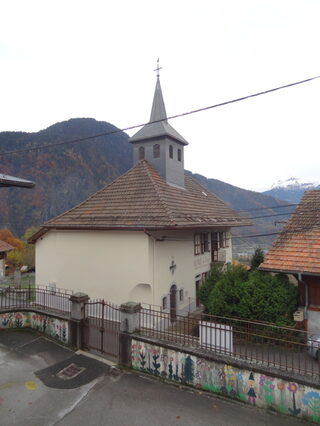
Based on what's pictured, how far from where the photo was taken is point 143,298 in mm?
12109

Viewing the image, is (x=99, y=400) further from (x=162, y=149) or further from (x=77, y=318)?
(x=162, y=149)

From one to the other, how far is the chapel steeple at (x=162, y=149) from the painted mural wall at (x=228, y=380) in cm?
1057

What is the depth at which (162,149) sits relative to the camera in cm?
1656

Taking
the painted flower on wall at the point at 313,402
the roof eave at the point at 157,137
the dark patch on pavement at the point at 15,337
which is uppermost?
the roof eave at the point at 157,137

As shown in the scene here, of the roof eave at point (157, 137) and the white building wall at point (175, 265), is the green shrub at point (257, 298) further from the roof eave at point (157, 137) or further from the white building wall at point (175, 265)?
the roof eave at point (157, 137)

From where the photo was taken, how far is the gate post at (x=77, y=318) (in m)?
8.93

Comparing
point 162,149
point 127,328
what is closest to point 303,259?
point 127,328

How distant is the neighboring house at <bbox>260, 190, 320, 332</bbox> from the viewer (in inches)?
377

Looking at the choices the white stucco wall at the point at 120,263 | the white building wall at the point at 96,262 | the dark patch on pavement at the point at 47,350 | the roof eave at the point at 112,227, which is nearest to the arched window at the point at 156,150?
the white stucco wall at the point at 120,263

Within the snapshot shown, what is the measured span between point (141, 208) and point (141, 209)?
Answer: 84mm

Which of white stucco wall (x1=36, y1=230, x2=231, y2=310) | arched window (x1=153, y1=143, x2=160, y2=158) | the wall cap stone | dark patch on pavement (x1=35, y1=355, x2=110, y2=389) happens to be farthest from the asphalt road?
arched window (x1=153, y1=143, x2=160, y2=158)

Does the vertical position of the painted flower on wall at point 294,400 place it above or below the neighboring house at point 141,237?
below

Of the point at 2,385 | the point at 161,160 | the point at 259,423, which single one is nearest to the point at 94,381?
the point at 2,385

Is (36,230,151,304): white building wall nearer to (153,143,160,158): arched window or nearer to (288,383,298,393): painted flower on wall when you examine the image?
(153,143,160,158): arched window
